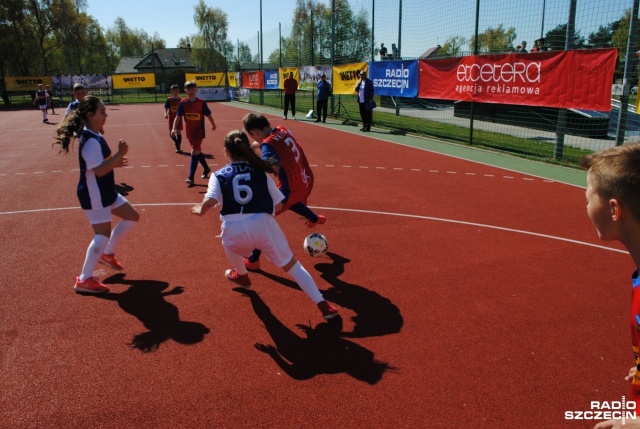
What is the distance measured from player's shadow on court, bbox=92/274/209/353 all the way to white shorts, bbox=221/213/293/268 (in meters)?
0.88

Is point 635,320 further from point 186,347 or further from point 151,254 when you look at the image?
point 151,254

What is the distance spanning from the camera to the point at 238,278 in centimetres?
511

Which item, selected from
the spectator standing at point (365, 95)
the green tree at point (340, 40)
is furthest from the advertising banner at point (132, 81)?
the spectator standing at point (365, 95)

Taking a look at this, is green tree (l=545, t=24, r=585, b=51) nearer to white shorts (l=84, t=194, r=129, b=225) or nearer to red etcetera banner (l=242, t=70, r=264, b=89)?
white shorts (l=84, t=194, r=129, b=225)

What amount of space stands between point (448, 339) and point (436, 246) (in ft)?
7.79

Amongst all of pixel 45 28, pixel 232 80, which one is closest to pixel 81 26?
pixel 45 28

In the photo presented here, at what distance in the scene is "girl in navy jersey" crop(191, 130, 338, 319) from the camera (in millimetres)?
4211

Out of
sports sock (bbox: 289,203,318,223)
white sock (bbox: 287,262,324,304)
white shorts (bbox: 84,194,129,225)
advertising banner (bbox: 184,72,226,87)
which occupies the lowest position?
white sock (bbox: 287,262,324,304)

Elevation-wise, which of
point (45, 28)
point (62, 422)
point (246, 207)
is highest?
point (45, 28)

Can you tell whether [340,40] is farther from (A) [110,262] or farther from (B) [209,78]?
(B) [209,78]

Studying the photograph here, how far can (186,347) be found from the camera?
4.10 meters

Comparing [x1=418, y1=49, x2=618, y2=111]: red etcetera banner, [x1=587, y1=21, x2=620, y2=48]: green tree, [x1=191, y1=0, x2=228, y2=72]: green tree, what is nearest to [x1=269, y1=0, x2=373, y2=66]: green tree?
[x1=418, y1=49, x2=618, y2=111]: red etcetera banner

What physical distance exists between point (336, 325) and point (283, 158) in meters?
2.18

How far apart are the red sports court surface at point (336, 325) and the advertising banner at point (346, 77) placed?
509 inches
